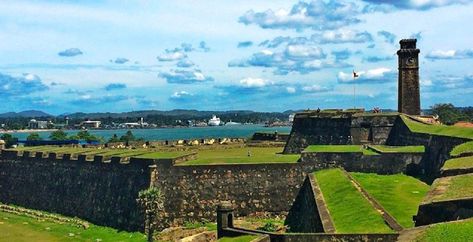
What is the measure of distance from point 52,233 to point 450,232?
24289mm

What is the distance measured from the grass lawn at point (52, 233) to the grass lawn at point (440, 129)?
43.6ft

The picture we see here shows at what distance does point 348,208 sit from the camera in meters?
18.1

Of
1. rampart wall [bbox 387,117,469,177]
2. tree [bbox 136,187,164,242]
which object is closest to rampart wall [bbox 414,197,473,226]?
rampart wall [bbox 387,117,469,177]

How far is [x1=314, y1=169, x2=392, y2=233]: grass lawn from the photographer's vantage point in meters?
15.4

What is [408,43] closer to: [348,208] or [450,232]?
[348,208]

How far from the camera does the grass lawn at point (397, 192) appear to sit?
57.8 feet

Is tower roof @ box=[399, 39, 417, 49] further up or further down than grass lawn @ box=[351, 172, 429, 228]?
further up

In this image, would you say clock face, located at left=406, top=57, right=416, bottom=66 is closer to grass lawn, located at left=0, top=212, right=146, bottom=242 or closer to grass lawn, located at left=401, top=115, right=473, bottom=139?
grass lawn, located at left=401, top=115, right=473, bottom=139

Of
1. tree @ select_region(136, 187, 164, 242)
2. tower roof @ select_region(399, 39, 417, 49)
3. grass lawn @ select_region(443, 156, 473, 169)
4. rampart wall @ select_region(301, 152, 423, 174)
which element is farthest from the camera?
tower roof @ select_region(399, 39, 417, 49)

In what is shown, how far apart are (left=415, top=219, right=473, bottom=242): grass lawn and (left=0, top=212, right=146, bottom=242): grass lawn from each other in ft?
62.3

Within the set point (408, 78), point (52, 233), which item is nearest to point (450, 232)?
point (52, 233)

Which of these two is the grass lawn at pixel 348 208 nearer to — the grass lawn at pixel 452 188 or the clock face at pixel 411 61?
the grass lawn at pixel 452 188

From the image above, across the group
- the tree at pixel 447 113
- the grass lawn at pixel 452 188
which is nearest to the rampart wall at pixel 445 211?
the grass lawn at pixel 452 188

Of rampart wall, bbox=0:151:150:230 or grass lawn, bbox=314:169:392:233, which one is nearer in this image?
grass lawn, bbox=314:169:392:233
